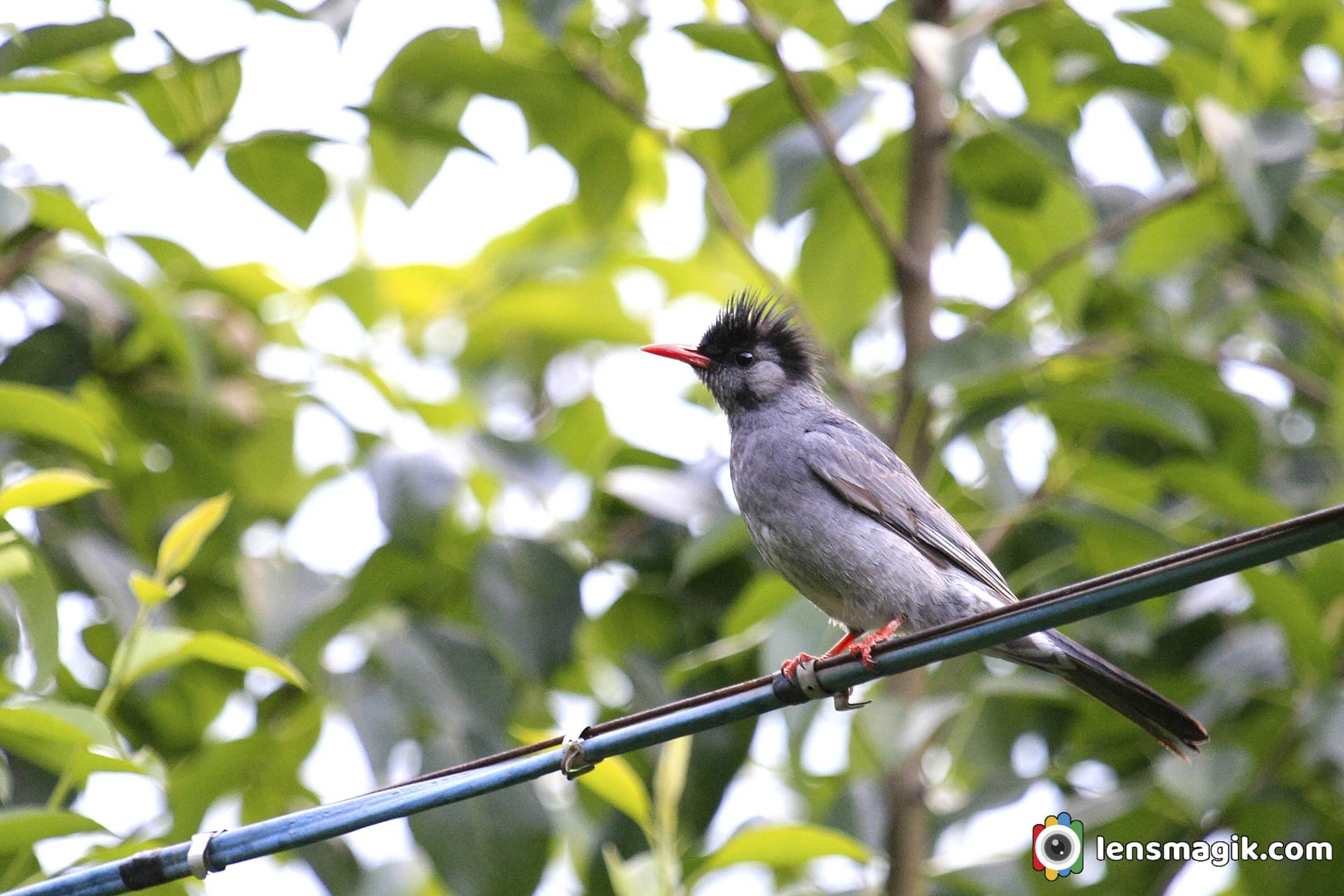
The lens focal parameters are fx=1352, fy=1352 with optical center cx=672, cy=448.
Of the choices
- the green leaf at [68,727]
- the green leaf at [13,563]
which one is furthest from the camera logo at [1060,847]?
the green leaf at [13,563]

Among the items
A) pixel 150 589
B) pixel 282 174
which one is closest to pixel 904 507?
pixel 150 589

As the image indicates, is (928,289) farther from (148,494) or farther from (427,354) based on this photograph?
(148,494)

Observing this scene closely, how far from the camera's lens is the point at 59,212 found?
364 cm

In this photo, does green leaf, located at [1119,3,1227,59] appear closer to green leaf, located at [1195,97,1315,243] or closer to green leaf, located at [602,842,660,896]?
A: green leaf, located at [1195,97,1315,243]

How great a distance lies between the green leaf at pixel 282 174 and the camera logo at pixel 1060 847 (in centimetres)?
297

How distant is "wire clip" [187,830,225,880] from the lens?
2570 mm

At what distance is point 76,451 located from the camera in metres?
4.21

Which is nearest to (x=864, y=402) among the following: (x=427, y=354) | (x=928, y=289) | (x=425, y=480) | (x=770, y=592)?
(x=928, y=289)

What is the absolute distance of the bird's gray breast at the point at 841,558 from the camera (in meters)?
3.80

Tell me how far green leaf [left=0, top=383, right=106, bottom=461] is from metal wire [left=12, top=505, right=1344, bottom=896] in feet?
3.86

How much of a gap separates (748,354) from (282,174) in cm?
167

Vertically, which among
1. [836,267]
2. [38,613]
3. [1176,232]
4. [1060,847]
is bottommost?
[38,613]

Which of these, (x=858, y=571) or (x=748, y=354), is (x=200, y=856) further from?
Result: (x=748, y=354)

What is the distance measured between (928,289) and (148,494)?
108 inches
